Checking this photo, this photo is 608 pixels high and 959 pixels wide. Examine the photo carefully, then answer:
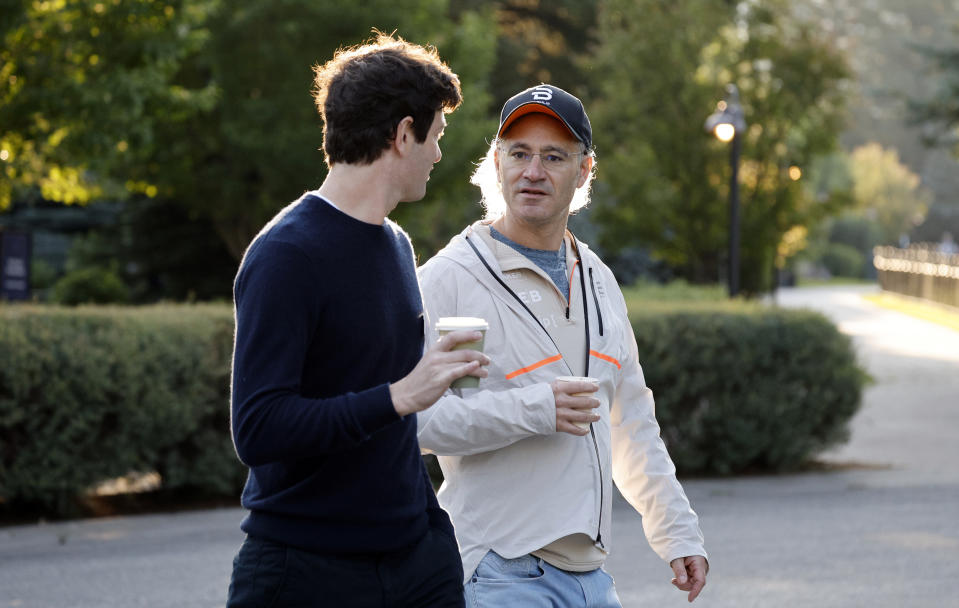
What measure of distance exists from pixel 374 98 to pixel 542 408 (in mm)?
859

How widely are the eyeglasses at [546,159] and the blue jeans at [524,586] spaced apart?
1.01m

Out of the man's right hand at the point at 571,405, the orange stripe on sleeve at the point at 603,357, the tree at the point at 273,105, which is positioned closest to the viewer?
the man's right hand at the point at 571,405

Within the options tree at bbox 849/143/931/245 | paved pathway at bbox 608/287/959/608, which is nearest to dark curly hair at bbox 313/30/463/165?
paved pathway at bbox 608/287/959/608

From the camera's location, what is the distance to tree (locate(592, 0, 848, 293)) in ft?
67.8

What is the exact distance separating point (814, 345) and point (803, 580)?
148 inches

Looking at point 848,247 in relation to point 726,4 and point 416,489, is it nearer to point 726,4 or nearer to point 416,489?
point 726,4

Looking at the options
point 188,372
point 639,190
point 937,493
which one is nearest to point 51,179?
point 639,190

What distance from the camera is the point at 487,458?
316 centimetres

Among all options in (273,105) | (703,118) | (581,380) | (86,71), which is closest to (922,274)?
(703,118)

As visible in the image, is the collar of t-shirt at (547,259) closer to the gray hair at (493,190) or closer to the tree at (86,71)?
the gray hair at (493,190)

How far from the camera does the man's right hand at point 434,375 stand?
2336 mm

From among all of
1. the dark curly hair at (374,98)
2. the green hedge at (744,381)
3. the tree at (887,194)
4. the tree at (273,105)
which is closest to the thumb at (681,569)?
the dark curly hair at (374,98)

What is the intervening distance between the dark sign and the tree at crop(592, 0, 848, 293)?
10.3 metres

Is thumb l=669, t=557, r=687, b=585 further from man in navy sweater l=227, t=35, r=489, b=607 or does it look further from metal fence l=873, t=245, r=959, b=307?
metal fence l=873, t=245, r=959, b=307
